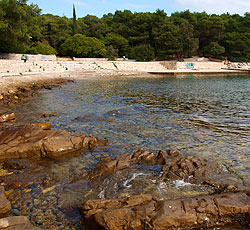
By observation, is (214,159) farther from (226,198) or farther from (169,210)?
(169,210)

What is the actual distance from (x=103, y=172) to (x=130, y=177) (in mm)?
877

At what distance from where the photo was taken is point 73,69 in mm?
51219

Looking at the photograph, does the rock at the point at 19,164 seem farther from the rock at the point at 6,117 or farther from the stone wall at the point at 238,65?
the stone wall at the point at 238,65

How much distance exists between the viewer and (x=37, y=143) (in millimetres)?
8648

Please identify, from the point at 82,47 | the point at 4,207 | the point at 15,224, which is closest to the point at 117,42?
the point at 82,47

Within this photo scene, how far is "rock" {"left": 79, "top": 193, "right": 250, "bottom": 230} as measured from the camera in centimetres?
457

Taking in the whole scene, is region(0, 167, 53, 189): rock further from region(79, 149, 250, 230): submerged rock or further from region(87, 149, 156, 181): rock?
region(79, 149, 250, 230): submerged rock

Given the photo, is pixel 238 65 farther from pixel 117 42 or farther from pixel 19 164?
pixel 19 164

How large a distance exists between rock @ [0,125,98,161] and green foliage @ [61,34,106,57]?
64.6 meters

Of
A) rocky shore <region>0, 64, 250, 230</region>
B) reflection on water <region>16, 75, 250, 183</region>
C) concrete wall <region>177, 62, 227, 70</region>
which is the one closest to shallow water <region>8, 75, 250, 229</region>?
reflection on water <region>16, 75, 250, 183</region>

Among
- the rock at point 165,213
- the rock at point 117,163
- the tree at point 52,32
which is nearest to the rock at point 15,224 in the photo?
the rock at point 165,213

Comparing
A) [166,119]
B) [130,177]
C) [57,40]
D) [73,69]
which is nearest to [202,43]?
[57,40]

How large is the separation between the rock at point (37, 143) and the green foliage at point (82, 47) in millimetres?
64564

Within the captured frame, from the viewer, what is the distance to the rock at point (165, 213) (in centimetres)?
457
